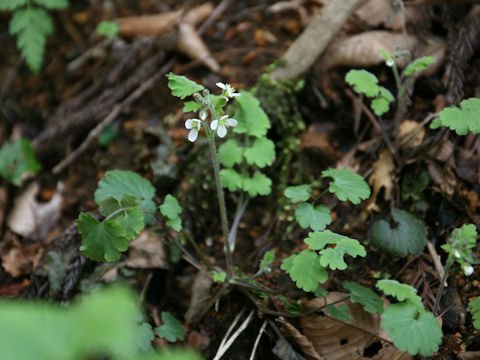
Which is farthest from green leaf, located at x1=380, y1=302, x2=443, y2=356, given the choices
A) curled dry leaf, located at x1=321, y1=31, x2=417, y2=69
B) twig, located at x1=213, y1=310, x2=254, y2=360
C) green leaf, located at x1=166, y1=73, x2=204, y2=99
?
curled dry leaf, located at x1=321, y1=31, x2=417, y2=69

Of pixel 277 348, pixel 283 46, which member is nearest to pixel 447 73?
pixel 283 46

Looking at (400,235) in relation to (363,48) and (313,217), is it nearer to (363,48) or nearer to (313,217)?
(313,217)

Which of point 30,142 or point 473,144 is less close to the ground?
point 30,142

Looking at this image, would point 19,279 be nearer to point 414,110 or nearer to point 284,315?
point 284,315

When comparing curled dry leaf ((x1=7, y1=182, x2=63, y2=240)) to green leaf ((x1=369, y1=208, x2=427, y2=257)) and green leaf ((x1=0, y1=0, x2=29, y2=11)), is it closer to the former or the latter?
green leaf ((x1=0, y1=0, x2=29, y2=11))

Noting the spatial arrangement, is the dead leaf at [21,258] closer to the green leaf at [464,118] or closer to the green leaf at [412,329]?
the green leaf at [412,329]
